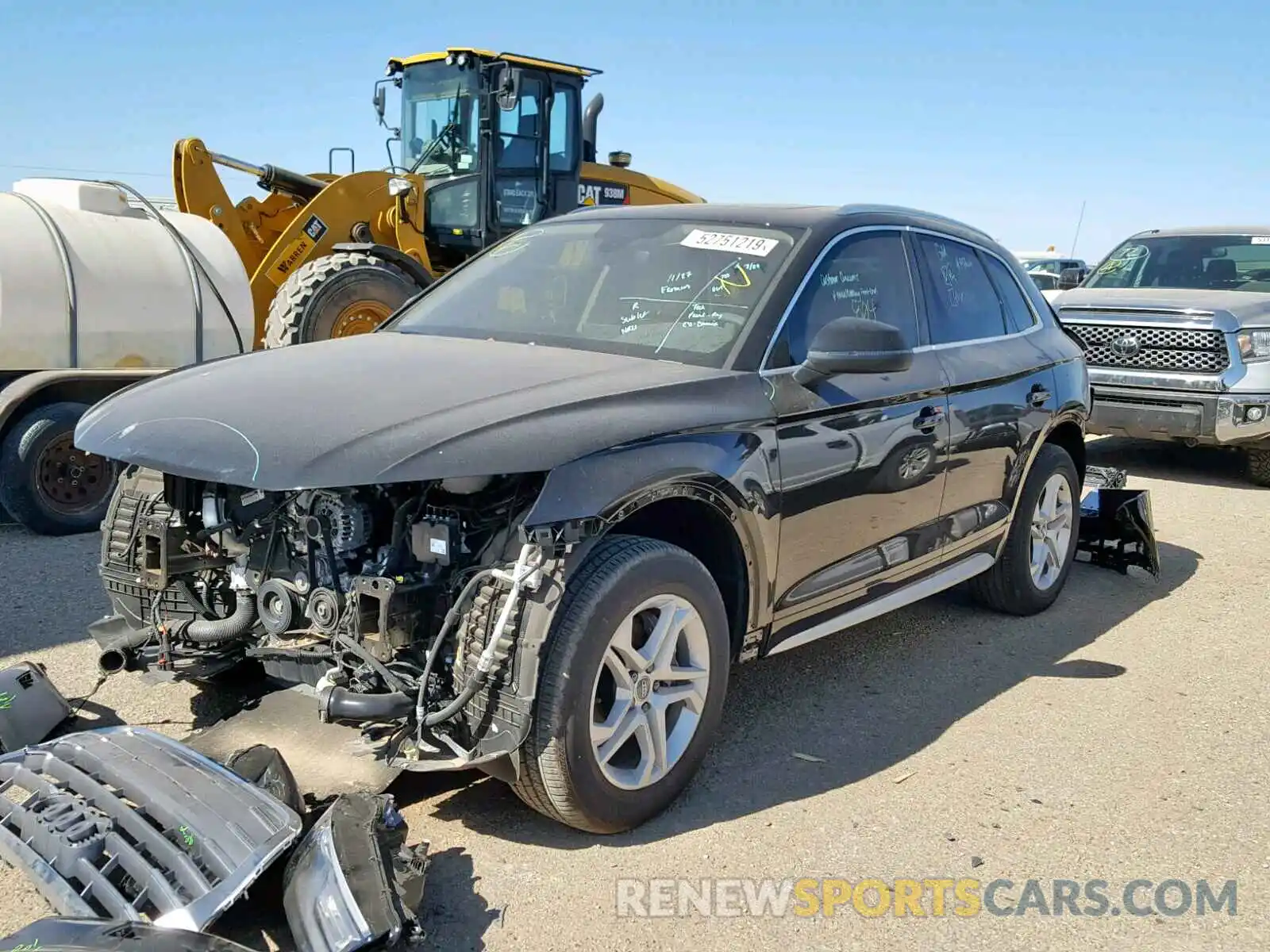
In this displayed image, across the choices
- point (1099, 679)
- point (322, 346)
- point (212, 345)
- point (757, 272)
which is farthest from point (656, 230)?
point (212, 345)

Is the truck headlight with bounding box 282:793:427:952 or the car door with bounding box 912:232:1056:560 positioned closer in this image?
the truck headlight with bounding box 282:793:427:952

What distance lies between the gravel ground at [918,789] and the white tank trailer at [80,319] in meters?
0.83

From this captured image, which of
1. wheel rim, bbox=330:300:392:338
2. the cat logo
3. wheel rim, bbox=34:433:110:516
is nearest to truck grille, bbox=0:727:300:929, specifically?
wheel rim, bbox=34:433:110:516

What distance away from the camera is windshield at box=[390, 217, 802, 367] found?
3865 mm

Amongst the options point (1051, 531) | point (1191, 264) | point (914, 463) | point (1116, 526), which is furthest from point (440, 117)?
point (914, 463)

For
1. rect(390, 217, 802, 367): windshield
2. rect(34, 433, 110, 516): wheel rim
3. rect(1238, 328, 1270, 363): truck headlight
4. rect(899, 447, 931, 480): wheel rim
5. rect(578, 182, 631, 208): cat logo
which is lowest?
rect(34, 433, 110, 516): wheel rim

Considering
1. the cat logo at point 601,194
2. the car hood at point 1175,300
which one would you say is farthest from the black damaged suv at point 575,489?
the cat logo at point 601,194

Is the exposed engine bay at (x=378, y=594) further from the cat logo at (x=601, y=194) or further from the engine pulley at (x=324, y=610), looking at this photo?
the cat logo at (x=601, y=194)

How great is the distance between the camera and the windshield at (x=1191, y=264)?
9898 mm

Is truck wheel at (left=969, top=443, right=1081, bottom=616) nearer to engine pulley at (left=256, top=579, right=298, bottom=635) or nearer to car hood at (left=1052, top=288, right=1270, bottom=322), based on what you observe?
engine pulley at (left=256, top=579, right=298, bottom=635)

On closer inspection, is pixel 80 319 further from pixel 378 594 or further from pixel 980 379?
pixel 980 379

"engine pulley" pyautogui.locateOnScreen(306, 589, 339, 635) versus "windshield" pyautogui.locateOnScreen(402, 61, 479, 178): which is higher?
"windshield" pyautogui.locateOnScreen(402, 61, 479, 178)

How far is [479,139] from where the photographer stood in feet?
34.9

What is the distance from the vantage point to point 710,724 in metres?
3.47
